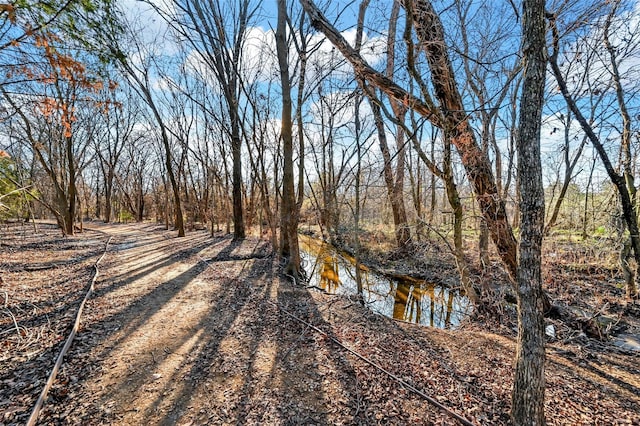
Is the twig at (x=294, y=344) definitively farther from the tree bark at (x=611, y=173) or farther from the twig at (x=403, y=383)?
the tree bark at (x=611, y=173)

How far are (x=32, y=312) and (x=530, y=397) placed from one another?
6.38 meters

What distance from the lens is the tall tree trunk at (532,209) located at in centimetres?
216

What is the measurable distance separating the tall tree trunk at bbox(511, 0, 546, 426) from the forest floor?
2.59 feet

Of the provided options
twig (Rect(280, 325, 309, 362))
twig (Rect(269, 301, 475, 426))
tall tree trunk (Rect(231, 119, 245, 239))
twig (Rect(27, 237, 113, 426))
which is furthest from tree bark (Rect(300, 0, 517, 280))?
tall tree trunk (Rect(231, 119, 245, 239))

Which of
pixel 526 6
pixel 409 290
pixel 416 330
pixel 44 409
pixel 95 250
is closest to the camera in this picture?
pixel 526 6

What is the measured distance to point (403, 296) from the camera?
7.88 meters

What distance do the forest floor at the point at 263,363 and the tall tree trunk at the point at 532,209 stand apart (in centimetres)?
79

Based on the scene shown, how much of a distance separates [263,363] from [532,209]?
3.24 metres

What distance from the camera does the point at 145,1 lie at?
725 centimetres

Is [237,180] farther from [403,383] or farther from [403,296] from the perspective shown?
[403,383]

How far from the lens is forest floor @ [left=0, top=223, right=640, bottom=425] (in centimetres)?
264

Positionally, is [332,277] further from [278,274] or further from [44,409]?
[44,409]

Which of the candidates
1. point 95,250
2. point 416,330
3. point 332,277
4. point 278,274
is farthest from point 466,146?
point 95,250

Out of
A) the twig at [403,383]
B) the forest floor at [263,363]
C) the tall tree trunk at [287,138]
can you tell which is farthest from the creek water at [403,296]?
the twig at [403,383]
